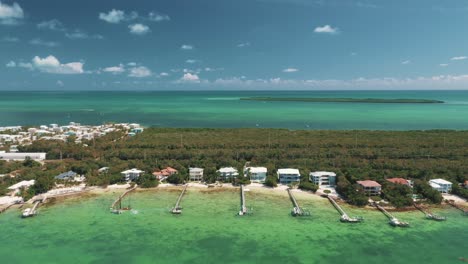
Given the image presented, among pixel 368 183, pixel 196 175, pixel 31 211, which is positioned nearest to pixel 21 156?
pixel 31 211

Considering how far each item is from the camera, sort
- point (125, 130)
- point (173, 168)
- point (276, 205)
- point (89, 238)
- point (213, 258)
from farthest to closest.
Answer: point (125, 130)
point (173, 168)
point (276, 205)
point (89, 238)
point (213, 258)

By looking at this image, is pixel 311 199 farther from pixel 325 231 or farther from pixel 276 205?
pixel 325 231

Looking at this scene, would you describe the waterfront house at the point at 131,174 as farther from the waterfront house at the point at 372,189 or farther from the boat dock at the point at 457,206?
→ the boat dock at the point at 457,206

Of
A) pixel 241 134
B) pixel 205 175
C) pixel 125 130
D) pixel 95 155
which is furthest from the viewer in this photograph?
pixel 125 130

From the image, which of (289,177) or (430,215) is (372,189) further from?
(289,177)

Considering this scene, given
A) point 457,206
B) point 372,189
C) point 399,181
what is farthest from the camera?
point 399,181

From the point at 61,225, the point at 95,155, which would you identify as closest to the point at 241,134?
the point at 95,155
